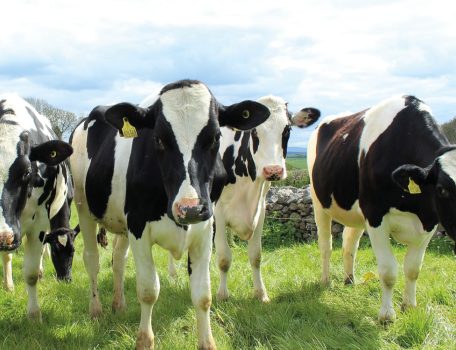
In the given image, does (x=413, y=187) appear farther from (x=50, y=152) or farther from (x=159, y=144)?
(x=50, y=152)

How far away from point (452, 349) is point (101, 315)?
3670 millimetres

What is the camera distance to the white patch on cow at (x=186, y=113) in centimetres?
450

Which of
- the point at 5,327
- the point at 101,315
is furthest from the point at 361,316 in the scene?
the point at 5,327

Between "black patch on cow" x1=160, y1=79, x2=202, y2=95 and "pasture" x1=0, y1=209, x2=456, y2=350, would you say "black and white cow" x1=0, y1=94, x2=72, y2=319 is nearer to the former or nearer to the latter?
"pasture" x1=0, y1=209, x2=456, y2=350

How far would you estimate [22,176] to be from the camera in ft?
17.4

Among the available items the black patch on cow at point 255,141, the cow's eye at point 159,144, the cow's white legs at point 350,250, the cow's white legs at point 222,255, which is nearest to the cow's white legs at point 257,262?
the cow's white legs at point 222,255

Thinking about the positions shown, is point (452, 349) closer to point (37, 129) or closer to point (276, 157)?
point (276, 157)

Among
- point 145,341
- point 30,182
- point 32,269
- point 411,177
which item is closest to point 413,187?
point 411,177

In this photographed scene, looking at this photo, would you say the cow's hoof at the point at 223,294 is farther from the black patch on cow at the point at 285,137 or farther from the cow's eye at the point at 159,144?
the cow's eye at the point at 159,144

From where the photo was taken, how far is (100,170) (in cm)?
588

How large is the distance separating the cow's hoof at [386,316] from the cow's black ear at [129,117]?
312 cm

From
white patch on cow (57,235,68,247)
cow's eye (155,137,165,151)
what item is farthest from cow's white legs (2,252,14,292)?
cow's eye (155,137,165,151)

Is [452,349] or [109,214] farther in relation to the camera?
[109,214]

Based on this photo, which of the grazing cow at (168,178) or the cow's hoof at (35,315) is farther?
the cow's hoof at (35,315)
